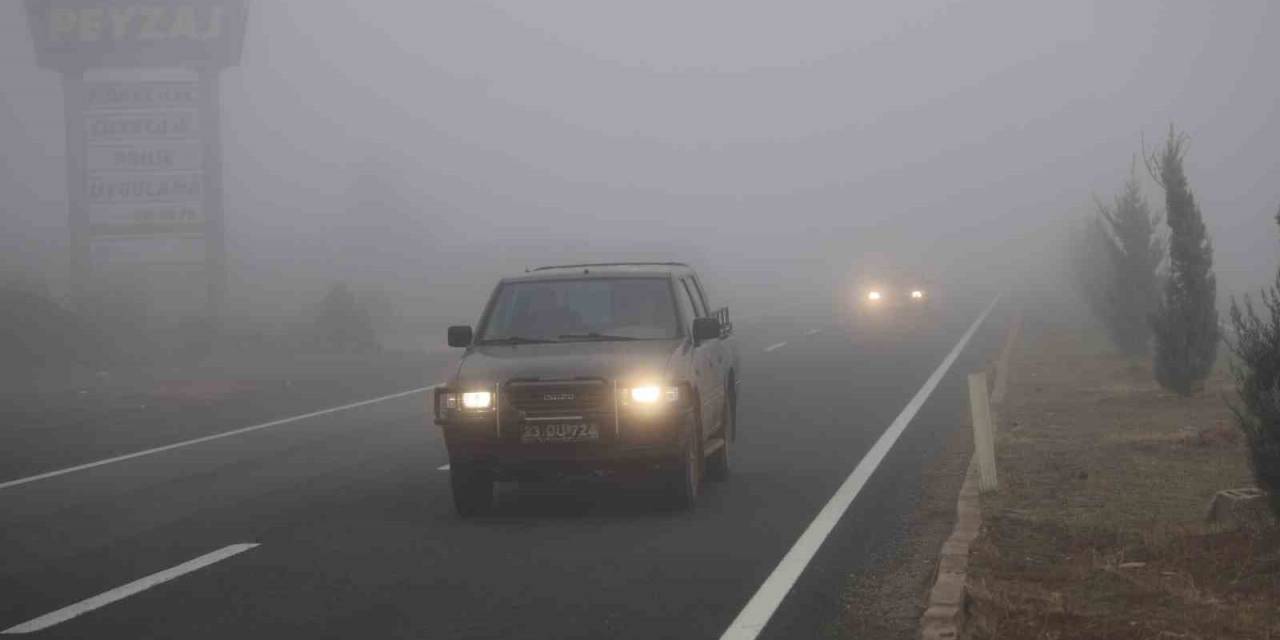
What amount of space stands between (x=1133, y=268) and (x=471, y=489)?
1999 centimetres

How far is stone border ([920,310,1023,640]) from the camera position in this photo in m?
7.20

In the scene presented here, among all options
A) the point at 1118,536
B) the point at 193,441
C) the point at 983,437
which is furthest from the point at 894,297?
the point at 1118,536

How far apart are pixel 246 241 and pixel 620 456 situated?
11521 centimetres

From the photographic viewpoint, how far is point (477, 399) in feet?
36.0

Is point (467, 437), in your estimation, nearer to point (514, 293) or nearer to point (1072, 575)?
point (514, 293)

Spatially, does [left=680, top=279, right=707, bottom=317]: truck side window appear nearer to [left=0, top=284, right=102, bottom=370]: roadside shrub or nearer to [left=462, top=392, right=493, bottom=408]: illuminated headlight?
[left=462, top=392, right=493, bottom=408]: illuminated headlight

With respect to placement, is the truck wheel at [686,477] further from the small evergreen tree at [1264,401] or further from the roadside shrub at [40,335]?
the roadside shrub at [40,335]

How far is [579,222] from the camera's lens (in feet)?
499

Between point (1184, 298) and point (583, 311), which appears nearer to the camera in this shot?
point (583, 311)

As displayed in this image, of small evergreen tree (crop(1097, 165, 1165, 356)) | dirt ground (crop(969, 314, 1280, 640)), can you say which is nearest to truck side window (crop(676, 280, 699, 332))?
dirt ground (crop(969, 314, 1280, 640))

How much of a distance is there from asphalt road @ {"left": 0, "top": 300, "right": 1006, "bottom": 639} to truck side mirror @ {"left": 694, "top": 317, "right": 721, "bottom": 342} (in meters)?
1.28

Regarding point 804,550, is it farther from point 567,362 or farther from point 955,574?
point 567,362

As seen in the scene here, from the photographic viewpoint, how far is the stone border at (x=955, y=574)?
720cm

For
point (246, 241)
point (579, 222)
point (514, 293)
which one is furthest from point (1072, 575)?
point (579, 222)
